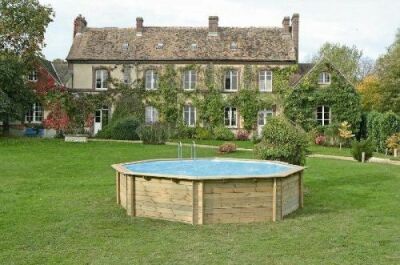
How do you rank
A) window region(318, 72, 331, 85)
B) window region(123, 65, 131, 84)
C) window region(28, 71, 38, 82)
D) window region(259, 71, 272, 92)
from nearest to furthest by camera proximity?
window region(318, 72, 331, 85) < window region(28, 71, 38, 82) < window region(259, 71, 272, 92) < window region(123, 65, 131, 84)

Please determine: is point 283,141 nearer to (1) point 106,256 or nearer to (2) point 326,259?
(2) point 326,259

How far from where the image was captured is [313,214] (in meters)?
11.6

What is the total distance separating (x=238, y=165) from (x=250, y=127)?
72.1 ft

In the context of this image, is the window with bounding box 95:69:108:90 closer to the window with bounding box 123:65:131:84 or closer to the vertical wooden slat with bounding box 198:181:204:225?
the window with bounding box 123:65:131:84

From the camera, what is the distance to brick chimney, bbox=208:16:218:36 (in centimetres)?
3910

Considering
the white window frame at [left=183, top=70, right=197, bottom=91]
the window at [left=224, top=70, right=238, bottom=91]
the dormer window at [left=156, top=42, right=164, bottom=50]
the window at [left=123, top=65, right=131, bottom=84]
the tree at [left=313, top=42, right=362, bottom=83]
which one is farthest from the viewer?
the tree at [left=313, top=42, right=362, bottom=83]

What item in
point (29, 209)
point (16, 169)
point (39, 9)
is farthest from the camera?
point (39, 9)

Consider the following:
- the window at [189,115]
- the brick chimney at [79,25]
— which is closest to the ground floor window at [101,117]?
the window at [189,115]

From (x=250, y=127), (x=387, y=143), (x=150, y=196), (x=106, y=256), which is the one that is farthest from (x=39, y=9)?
(x=106, y=256)

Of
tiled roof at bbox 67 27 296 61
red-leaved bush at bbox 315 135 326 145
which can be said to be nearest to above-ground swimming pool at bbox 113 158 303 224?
red-leaved bush at bbox 315 135 326 145

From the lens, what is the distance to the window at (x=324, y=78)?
3556 centimetres

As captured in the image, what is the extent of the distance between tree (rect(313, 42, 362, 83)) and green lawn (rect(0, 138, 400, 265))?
4823 centimetres

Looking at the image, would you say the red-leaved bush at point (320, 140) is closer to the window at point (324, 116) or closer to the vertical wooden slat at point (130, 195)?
the window at point (324, 116)

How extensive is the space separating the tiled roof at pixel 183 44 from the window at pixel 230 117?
392cm
